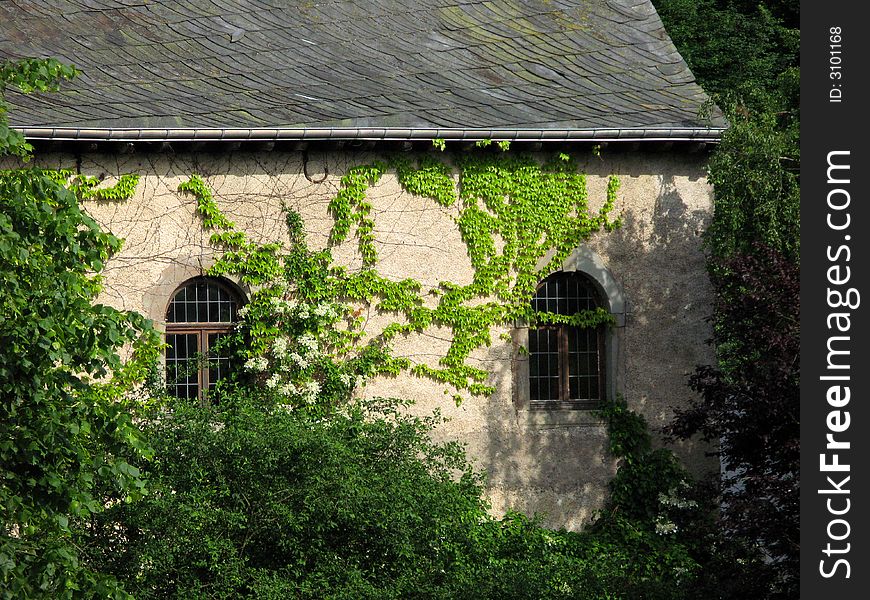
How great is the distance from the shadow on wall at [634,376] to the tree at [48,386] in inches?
263

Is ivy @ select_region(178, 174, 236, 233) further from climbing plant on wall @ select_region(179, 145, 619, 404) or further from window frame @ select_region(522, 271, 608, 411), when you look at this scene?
window frame @ select_region(522, 271, 608, 411)

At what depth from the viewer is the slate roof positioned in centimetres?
1273

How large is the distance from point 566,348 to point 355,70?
3852mm

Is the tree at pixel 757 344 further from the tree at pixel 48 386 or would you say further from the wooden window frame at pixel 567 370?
the tree at pixel 48 386

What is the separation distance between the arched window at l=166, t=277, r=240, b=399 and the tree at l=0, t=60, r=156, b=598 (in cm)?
566

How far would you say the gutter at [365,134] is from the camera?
1219cm

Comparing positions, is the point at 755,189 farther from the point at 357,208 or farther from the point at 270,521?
the point at 270,521

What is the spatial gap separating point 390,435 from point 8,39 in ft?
20.4

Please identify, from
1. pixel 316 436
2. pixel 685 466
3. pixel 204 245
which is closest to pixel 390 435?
pixel 316 436

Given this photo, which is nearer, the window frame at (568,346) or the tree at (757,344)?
the tree at (757,344)

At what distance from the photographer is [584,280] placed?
13836 mm

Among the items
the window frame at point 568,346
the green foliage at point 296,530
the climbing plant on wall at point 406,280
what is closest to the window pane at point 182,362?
the climbing plant on wall at point 406,280

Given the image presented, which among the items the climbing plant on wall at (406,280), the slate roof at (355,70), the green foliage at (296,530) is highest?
the slate roof at (355,70)

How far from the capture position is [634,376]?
13.7 meters
